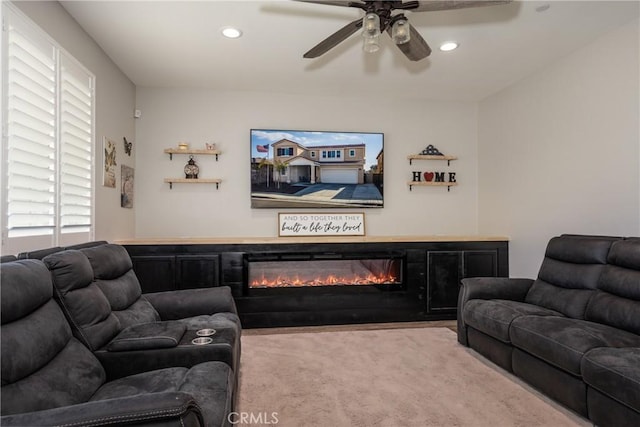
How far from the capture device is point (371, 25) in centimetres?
209

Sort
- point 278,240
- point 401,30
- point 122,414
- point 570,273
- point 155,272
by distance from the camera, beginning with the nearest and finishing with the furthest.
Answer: point 122,414, point 401,30, point 570,273, point 155,272, point 278,240

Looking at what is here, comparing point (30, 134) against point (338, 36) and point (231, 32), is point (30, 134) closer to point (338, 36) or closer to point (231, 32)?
point (231, 32)

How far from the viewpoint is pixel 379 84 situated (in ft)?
14.3

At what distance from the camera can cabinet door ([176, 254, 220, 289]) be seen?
391cm

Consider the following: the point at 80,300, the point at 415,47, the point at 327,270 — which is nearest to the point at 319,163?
the point at 327,270

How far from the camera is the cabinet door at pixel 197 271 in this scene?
3906mm

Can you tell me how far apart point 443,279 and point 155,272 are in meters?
3.16

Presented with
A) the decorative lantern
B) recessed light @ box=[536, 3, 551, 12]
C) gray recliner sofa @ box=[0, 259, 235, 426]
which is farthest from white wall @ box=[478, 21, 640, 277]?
the decorative lantern

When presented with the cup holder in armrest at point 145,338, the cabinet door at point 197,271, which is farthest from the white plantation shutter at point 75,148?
the cup holder in armrest at point 145,338

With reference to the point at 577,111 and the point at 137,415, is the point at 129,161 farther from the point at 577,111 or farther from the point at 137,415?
the point at 577,111

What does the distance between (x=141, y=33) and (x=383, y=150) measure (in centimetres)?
296

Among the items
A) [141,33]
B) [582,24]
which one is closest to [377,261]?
[582,24]

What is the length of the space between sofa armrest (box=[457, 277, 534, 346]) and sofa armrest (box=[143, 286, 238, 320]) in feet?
6.77

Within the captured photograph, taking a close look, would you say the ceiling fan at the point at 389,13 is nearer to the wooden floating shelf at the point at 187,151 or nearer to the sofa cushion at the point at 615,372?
the sofa cushion at the point at 615,372
